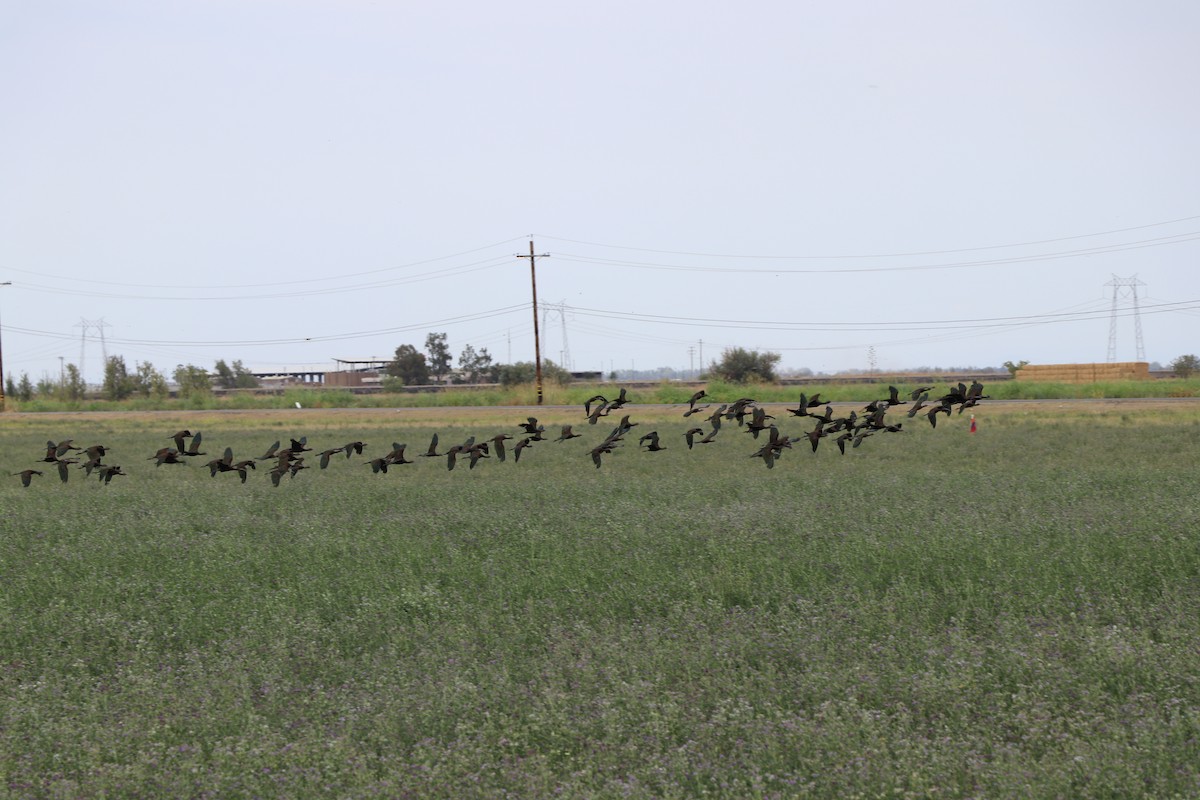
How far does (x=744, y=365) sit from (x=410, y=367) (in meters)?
41.1

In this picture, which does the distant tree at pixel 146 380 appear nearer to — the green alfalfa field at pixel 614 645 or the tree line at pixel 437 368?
the tree line at pixel 437 368

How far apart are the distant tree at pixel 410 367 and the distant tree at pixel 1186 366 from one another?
58831 millimetres

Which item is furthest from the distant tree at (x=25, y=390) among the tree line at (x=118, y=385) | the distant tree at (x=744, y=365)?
the distant tree at (x=744, y=365)

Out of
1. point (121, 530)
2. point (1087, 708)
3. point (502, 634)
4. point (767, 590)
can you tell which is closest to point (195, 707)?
point (502, 634)

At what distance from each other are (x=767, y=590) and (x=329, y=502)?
8932 millimetres

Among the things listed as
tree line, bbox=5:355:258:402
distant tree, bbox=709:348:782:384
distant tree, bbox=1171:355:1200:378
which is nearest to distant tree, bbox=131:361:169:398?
tree line, bbox=5:355:258:402

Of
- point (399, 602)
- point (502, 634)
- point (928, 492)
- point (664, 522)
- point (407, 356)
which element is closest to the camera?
point (502, 634)

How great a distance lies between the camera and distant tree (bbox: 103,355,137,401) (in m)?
68.4

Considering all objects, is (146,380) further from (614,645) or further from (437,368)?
(614,645)

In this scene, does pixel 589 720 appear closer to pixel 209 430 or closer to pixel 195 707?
pixel 195 707

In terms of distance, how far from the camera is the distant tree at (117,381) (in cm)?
6844

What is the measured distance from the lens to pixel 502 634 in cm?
802

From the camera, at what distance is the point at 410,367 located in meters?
92.5

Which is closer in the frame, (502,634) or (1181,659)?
(1181,659)
